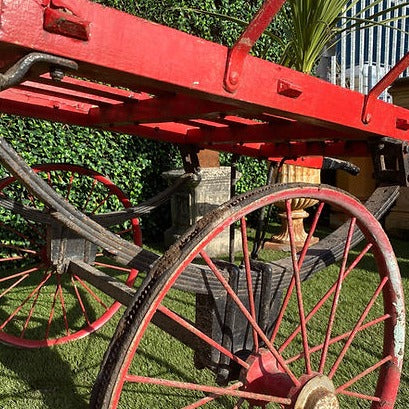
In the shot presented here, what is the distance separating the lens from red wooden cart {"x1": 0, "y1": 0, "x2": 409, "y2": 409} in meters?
0.90

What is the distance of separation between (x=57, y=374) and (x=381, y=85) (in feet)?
5.83

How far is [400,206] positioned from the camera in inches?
195

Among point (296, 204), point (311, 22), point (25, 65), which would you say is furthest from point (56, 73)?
point (296, 204)

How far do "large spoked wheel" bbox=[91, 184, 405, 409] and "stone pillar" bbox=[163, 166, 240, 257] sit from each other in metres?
1.86

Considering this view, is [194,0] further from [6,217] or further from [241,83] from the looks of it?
[241,83]

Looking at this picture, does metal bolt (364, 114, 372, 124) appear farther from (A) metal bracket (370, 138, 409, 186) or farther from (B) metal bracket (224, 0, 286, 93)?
(B) metal bracket (224, 0, 286, 93)

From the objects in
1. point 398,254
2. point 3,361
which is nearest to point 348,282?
point 398,254

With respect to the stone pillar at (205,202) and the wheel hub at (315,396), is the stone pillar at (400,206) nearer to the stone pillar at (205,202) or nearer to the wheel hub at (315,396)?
the stone pillar at (205,202)

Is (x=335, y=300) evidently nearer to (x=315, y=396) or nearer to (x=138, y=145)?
(x=315, y=396)

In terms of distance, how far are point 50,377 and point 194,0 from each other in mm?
3830

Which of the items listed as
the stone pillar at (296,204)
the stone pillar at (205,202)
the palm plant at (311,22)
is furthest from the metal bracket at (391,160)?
the stone pillar at (296,204)

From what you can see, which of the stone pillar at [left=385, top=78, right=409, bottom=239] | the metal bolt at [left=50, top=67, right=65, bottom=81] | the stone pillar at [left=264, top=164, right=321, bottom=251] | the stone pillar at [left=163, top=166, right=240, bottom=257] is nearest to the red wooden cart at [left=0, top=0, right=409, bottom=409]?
the metal bolt at [left=50, top=67, right=65, bottom=81]

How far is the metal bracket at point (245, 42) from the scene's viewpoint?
102 cm

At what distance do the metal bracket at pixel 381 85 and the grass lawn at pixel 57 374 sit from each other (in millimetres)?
1200
